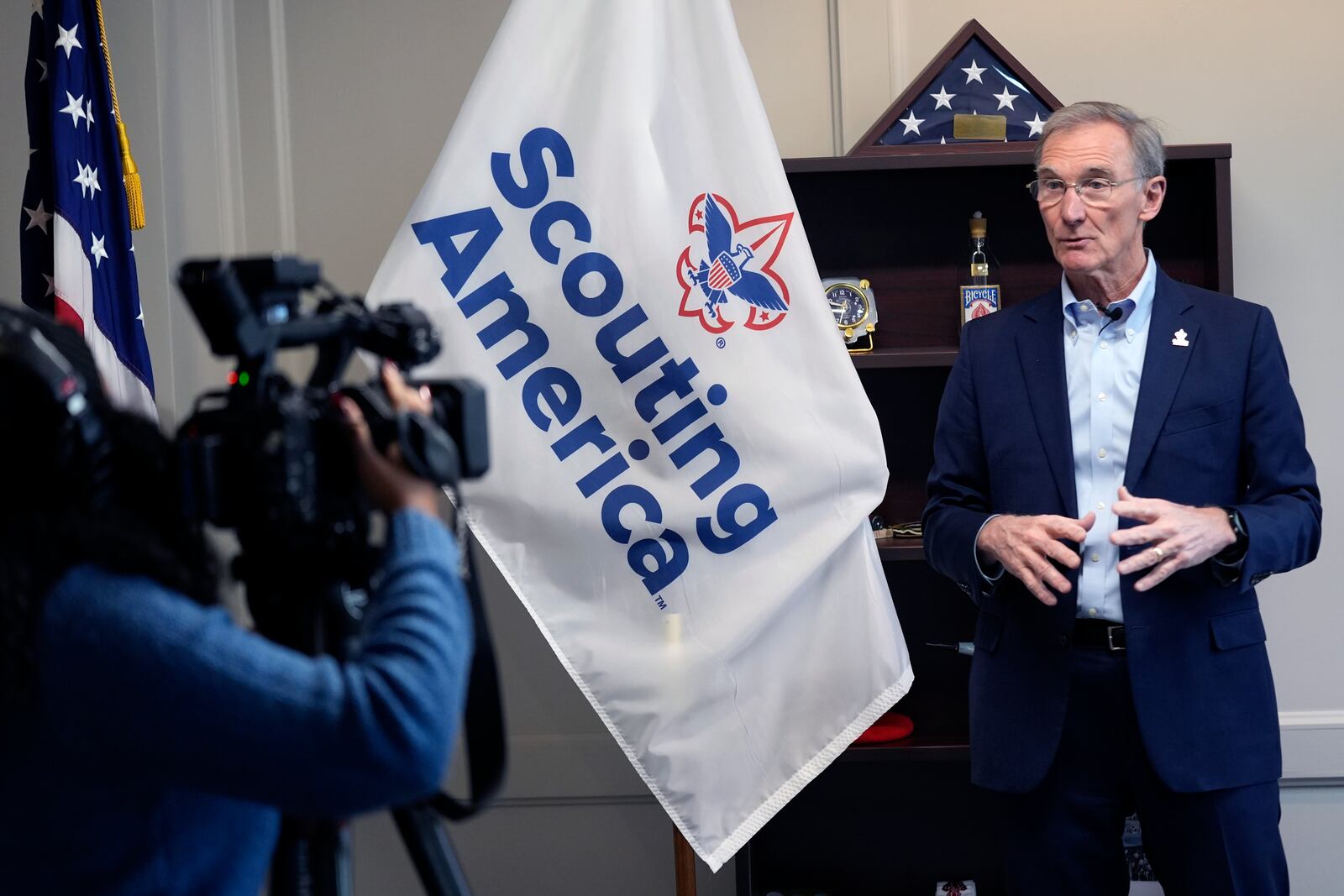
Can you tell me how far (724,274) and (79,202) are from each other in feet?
4.01

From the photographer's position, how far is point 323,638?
96 centimetres

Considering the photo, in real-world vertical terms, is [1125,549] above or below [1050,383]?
below

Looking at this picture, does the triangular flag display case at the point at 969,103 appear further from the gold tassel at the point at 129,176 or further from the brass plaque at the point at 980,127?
the gold tassel at the point at 129,176

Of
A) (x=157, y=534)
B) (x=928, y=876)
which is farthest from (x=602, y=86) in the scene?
(x=928, y=876)

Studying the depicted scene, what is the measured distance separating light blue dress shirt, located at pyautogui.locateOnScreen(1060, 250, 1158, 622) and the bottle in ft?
2.09

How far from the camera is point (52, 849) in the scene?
2.73 feet

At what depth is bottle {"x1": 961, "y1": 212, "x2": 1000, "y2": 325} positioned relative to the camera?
265 centimetres

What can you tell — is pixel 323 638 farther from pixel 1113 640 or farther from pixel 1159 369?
pixel 1159 369

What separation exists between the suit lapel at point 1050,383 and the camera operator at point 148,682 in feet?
4.26

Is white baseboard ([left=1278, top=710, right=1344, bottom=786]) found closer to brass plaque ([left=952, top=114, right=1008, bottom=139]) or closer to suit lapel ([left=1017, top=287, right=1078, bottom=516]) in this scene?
suit lapel ([left=1017, top=287, right=1078, bottom=516])

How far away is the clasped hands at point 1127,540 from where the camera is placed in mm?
1709

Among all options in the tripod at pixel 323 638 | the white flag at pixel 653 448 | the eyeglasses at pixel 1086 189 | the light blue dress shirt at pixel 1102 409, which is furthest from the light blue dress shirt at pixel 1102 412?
the tripod at pixel 323 638

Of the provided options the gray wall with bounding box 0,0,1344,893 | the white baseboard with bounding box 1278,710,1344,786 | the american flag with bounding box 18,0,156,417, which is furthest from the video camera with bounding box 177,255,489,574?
the white baseboard with bounding box 1278,710,1344,786

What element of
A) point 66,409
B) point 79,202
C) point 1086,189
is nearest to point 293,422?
point 66,409
